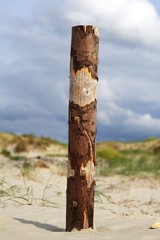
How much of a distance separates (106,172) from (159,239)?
9.60 metres

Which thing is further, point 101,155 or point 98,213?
point 101,155

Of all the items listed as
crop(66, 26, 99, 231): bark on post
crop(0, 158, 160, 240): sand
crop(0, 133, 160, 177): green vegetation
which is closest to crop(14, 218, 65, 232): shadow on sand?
crop(0, 158, 160, 240): sand

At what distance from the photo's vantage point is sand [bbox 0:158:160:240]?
541 cm

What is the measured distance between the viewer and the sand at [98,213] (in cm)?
541

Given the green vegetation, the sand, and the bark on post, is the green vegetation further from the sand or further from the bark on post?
the bark on post

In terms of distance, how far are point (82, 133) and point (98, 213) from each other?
2.05 meters

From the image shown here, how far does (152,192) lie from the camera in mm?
10664

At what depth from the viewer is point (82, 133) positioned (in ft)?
18.6

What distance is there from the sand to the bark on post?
0.25 meters

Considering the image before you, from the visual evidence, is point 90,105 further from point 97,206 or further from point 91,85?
point 97,206

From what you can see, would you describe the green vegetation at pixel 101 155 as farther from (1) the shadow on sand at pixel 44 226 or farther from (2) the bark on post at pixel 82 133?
(2) the bark on post at pixel 82 133

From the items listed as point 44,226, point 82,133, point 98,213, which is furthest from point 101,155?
point 82,133

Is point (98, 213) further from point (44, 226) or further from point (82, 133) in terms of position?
point (82, 133)

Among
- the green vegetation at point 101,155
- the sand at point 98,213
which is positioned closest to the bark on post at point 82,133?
the sand at point 98,213
